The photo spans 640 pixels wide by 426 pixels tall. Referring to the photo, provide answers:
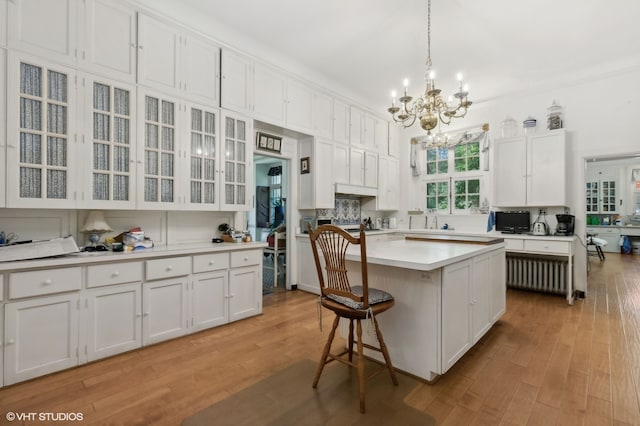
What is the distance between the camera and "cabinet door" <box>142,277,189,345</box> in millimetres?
2686

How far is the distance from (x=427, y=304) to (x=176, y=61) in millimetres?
3241

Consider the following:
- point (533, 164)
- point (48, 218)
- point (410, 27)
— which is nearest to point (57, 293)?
point (48, 218)

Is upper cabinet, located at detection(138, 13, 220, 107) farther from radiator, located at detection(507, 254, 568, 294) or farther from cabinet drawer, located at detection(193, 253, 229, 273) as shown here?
radiator, located at detection(507, 254, 568, 294)

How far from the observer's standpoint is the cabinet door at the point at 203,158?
3193mm

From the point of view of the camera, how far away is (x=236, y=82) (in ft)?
11.7

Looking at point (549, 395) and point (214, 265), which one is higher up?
point (214, 265)

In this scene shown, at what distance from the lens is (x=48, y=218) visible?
8.46 ft

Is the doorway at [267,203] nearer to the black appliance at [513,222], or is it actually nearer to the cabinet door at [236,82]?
the cabinet door at [236,82]

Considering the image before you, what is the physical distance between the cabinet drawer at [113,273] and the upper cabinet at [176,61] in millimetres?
1690

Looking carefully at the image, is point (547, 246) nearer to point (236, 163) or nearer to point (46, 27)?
point (236, 163)

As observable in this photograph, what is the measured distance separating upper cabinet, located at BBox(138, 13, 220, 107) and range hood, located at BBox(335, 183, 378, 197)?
2355mm

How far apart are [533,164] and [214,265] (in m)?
4.79

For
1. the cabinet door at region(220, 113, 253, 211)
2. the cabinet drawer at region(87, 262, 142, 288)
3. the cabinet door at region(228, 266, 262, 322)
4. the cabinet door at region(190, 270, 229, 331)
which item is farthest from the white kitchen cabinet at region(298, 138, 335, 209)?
the cabinet drawer at region(87, 262, 142, 288)

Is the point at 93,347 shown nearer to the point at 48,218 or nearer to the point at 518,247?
the point at 48,218
